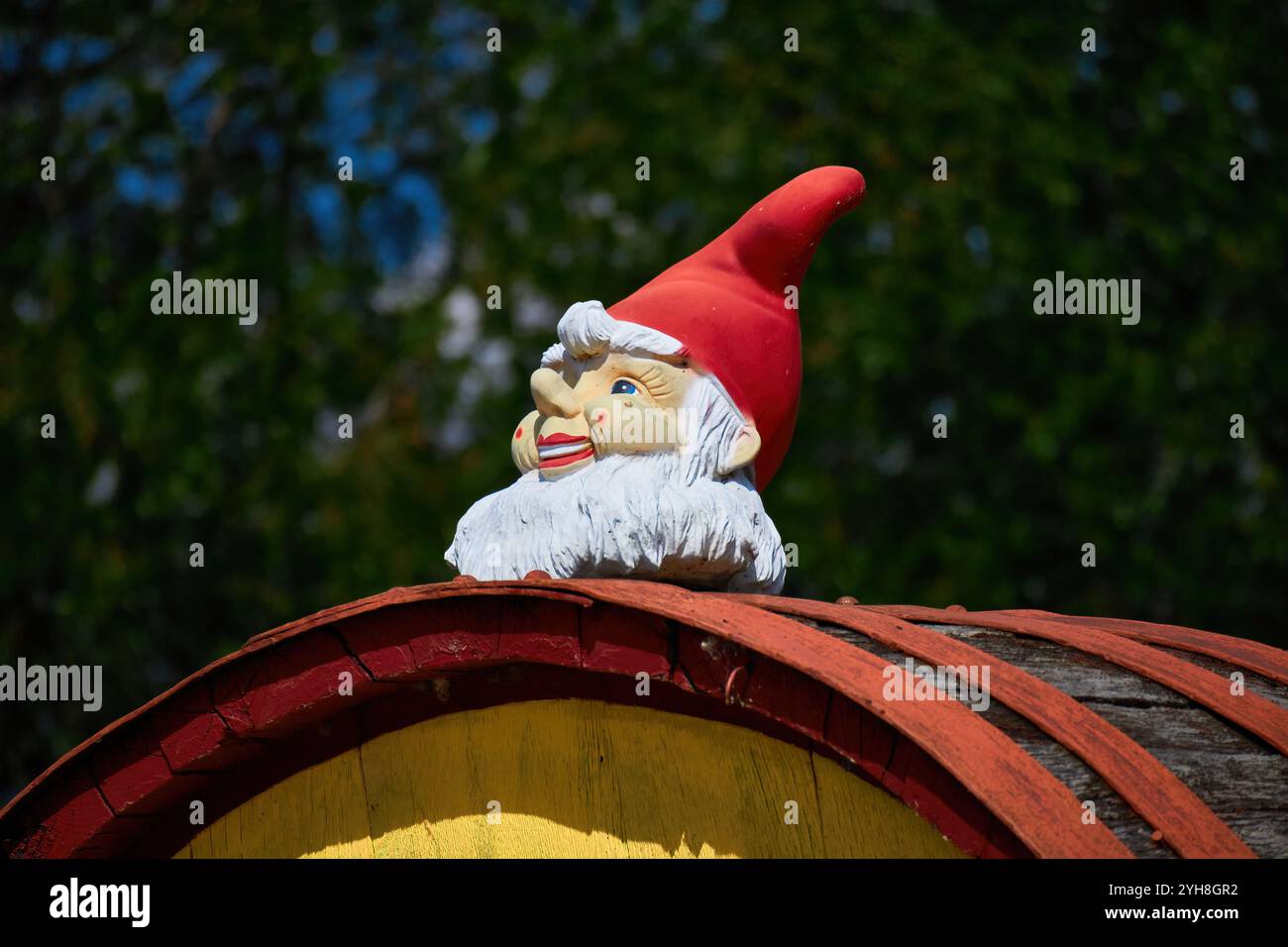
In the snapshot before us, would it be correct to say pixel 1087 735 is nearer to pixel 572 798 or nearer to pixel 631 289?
pixel 572 798

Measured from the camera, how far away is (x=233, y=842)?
3.17m

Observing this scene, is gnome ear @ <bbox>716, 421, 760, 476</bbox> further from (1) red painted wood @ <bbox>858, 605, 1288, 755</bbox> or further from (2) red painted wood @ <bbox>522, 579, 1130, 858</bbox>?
(2) red painted wood @ <bbox>522, 579, 1130, 858</bbox>

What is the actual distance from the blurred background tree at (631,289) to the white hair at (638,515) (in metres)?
4.81

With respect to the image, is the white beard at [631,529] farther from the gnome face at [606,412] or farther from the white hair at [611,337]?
the white hair at [611,337]

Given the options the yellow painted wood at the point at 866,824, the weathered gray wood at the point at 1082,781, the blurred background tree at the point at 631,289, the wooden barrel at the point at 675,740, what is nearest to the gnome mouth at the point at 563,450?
the wooden barrel at the point at 675,740

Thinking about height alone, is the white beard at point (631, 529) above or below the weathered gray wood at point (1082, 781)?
above

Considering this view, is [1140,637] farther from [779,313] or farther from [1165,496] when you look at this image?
[1165,496]

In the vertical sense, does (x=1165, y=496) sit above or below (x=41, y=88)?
below

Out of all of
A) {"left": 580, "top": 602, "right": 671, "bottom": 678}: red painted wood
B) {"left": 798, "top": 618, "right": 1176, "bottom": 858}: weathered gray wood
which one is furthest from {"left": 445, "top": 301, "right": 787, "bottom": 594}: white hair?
{"left": 798, "top": 618, "right": 1176, "bottom": 858}: weathered gray wood

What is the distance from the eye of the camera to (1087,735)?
8.38 ft

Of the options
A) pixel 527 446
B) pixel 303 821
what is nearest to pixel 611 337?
pixel 527 446

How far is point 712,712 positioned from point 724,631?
0.26 m

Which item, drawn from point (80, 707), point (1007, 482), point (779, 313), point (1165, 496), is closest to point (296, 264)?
point (80, 707)

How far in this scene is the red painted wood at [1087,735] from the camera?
2.43 metres
